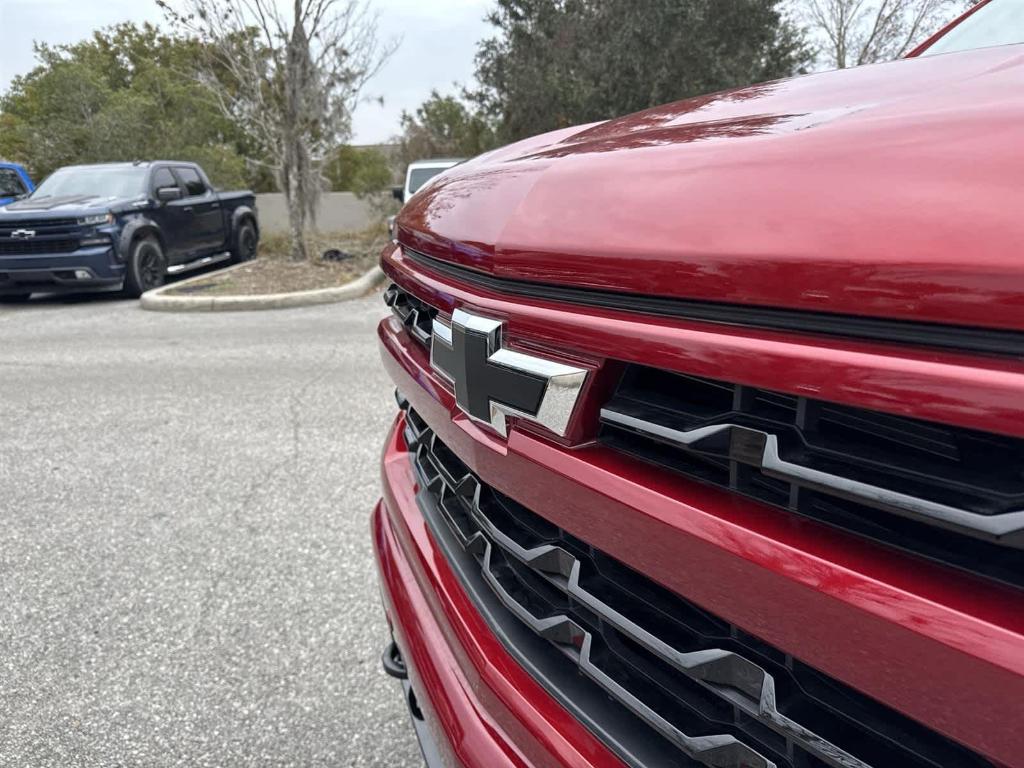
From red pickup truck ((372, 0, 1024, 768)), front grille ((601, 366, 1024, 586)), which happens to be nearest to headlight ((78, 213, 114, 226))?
red pickup truck ((372, 0, 1024, 768))

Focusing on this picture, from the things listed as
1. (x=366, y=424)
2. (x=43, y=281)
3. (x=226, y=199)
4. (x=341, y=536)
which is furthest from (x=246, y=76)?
(x=341, y=536)

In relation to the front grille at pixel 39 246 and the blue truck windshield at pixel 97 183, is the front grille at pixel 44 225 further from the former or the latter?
the blue truck windshield at pixel 97 183

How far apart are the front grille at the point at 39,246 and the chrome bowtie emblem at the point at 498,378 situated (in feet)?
33.1

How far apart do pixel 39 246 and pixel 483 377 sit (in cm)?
1054

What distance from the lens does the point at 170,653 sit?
8.25ft

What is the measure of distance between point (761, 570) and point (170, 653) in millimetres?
2383

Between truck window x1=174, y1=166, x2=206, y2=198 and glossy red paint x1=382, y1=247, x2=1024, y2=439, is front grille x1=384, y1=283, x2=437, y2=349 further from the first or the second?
truck window x1=174, y1=166, x2=206, y2=198

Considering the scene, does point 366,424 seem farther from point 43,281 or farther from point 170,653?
point 43,281

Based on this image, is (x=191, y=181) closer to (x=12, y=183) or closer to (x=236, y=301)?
(x=12, y=183)

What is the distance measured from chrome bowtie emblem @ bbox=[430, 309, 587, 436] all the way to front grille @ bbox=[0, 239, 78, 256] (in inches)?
398

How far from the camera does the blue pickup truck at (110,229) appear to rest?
9.50 meters

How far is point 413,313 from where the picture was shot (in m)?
1.59

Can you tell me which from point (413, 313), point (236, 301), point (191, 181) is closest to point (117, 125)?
point (191, 181)

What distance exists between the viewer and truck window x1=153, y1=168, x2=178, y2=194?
1095 centimetres
